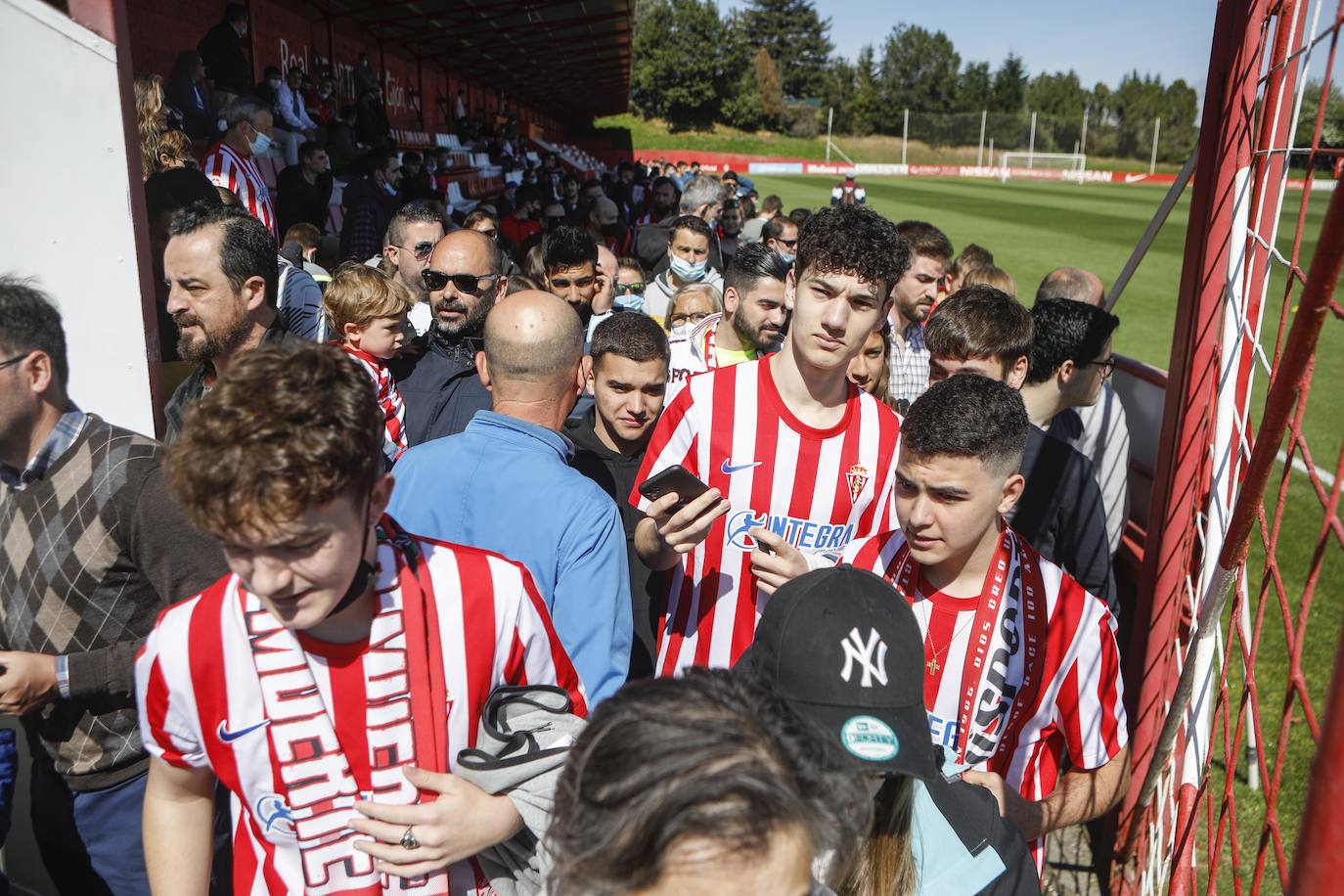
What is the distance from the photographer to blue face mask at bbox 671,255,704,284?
6.46 meters

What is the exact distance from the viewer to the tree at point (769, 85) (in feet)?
250

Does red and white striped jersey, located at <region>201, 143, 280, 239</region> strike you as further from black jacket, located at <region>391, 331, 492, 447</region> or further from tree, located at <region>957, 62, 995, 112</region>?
tree, located at <region>957, 62, 995, 112</region>

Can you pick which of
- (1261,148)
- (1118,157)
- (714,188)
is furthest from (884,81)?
(1261,148)

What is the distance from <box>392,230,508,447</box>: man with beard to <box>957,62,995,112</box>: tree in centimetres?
8995

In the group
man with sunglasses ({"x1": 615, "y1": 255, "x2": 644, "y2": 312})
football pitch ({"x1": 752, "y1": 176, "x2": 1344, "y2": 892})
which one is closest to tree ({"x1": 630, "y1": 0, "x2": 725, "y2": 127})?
football pitch ({"x1": 752, "y1": 176, "x2": 1344, "y2": 892})

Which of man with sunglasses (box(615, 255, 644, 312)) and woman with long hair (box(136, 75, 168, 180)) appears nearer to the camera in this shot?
woman with long hair (box(136, 75, 168, 180))

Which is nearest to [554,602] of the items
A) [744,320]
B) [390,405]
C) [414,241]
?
[390,405]

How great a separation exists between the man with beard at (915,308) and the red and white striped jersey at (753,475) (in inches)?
85.9

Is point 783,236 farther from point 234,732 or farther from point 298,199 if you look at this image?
point 234,732

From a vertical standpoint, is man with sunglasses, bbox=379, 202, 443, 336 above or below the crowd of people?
above

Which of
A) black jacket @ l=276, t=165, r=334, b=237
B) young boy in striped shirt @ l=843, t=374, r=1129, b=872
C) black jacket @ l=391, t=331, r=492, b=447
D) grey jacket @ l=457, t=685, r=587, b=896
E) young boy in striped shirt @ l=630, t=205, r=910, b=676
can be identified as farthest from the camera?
black jacket @ l=276, t=165, r=334, b=237

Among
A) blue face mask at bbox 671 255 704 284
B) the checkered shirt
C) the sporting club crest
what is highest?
blue face mask at bbox 671 255 704 284

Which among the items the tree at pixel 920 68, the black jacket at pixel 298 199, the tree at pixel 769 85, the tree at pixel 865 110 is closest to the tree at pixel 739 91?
the tree at pixel 769 85

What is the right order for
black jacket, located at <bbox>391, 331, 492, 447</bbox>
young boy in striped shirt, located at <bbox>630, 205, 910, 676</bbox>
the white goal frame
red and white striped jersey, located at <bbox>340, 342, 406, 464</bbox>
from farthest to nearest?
the white goal frame → black jacket, located at <bbox>391, 331, 492, 447</bbox> → red and white striped jersey, located at <bbox>340, 342, 406, 464</bbox> → young boy in striped shirt, located at <bbox>630, 205, 910, 676</bbox>
